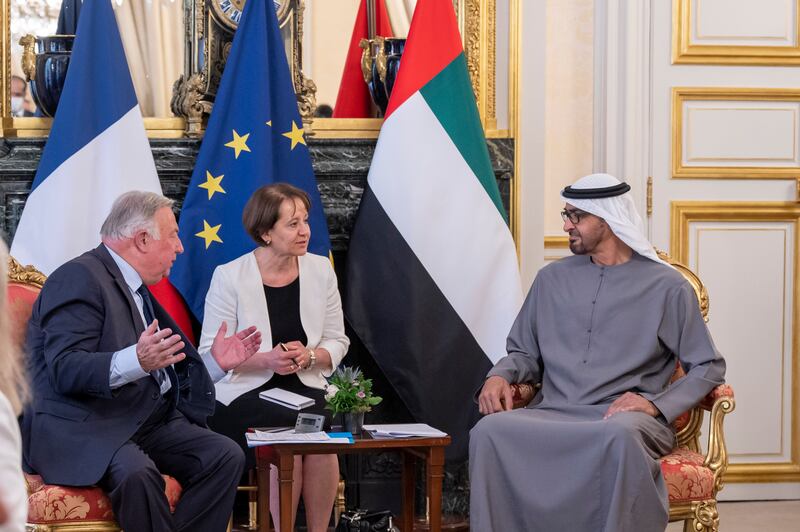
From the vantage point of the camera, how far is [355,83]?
4.84 meters

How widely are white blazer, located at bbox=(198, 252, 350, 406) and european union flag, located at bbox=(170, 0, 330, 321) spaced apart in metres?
0.19

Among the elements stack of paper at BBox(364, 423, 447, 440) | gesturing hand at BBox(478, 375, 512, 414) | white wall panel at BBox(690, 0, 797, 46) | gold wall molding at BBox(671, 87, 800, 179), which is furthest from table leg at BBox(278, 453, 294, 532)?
white wall panel at BBox(690, 0, 797, 46)

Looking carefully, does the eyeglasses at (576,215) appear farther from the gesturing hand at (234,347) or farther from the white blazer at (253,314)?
the gesturing hand at (234,347)

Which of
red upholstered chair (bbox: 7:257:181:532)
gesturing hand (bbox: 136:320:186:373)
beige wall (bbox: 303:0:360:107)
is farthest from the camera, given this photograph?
beige wall (bbox: 303:0:360:107)

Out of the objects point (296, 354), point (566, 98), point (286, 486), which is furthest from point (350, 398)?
point (566, 98)

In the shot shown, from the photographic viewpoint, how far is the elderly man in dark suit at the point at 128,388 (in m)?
3.25

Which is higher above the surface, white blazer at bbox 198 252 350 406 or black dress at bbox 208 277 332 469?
white blazer at bbox 198 252 350 406

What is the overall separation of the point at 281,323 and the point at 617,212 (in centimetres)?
129

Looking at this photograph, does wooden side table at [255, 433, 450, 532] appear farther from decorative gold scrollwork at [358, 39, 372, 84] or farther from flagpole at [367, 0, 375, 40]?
flagpole at [367, 0, 375, 40]

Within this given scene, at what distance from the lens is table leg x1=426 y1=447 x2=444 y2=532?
3.69 meters

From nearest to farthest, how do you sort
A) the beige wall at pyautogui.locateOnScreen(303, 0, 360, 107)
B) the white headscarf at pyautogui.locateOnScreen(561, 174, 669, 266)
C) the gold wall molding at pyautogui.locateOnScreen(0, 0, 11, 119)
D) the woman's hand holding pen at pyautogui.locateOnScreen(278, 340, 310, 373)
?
the white headscarf at pyautogui.locateOnScreen(561, 174, 669, 266) → the woman's hand holding pen at pyautogui.locateOnScreen(278, 340, 310, 373) → the gold wall molding at pyautogui.locateOnScreen(0, 0, 11, 119) → the beige wall at pyautogui.locateOnScreen(303, 0, 360, 107)

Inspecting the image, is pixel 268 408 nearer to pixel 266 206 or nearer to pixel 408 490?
pixel 408 490

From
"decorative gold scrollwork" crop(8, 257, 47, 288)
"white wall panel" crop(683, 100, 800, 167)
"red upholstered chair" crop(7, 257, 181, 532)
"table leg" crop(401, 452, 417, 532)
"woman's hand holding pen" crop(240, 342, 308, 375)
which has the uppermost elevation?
"white wall panel" crop(683, 100, 800, 167)

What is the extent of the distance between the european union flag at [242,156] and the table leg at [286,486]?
40.9 inches
